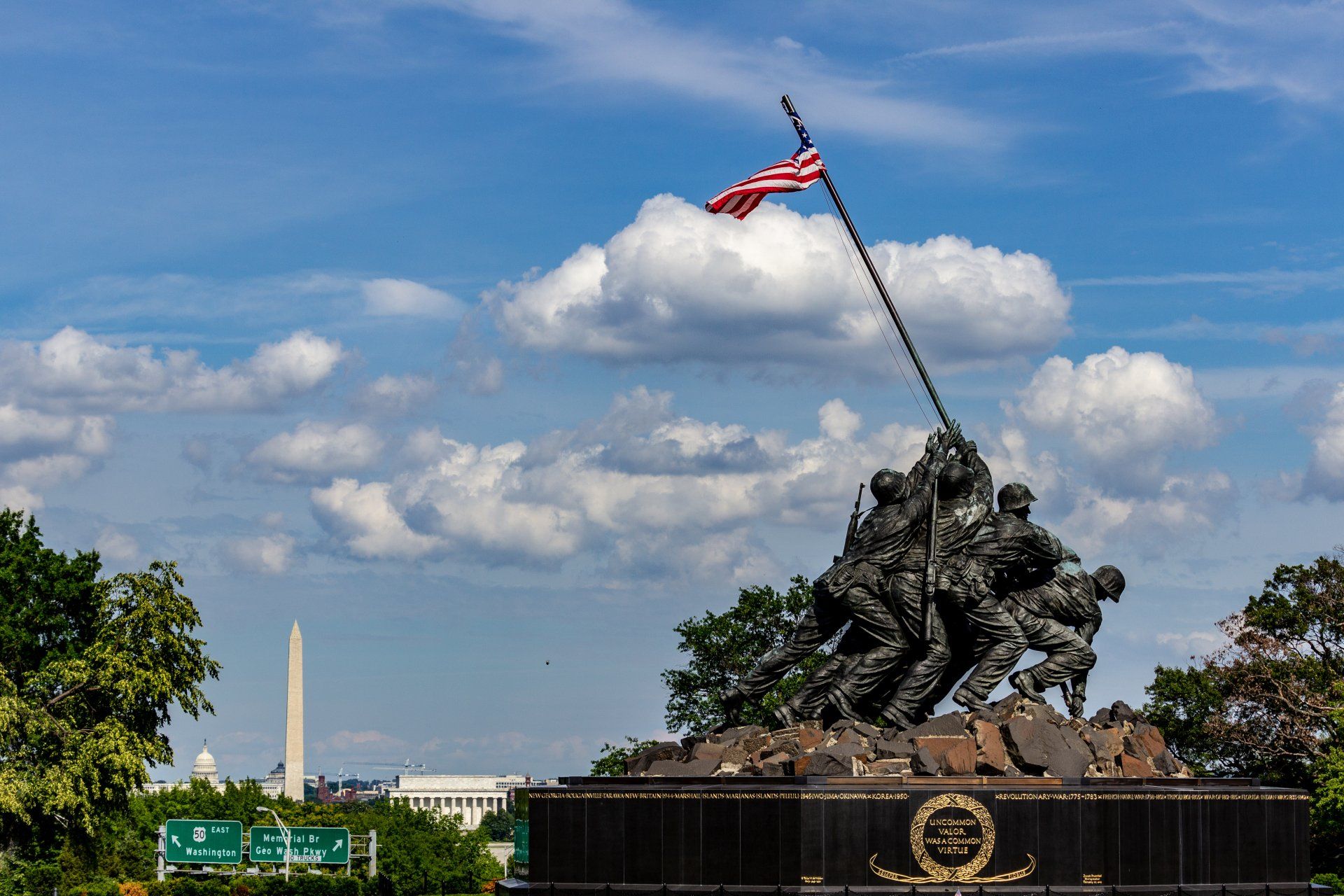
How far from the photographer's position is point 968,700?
23.1 m

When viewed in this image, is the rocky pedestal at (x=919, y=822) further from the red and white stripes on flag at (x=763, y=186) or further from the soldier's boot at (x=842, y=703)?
the red and white stripes on flag at (x=763, y=186)

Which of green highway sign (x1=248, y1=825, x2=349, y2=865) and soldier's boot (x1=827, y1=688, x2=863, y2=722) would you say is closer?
soldier's boot (x1=827, y1=688, x2=863, y2=722)

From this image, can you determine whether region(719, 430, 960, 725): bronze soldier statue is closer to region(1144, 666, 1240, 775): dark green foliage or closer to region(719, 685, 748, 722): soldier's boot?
region(719, 685, 748, 722): soldier's boot

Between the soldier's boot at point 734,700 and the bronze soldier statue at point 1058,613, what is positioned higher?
the bronze soldier statue at point 1058,613

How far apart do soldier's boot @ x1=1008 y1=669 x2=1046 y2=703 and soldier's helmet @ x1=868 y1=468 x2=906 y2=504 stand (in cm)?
A: 282

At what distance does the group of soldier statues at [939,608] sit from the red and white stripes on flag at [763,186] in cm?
424

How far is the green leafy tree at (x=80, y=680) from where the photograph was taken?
135ft

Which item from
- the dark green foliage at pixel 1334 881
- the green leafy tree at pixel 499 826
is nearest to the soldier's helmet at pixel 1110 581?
the dark green foliage at pixel 1334 881

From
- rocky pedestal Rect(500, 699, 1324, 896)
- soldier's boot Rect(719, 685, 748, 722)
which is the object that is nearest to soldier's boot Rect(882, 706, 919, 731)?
rocky pedestal Rect(500, 699, 1324, 896)

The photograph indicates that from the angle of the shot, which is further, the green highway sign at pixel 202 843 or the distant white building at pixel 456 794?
the distant white building at pixel 456 794

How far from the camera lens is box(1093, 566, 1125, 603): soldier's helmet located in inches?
968

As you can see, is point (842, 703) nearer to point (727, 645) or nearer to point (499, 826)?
point (727, 645)

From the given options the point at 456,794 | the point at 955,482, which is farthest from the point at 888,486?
the point at 456,794

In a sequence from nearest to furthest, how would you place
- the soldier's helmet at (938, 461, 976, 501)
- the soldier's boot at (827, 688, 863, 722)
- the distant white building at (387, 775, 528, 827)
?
1. the soldier's boot at (827, 688, 863, 722)
2. the soldier's helmet at (938, 461, 976, 501)
3. the distant white building at (387, 775, 528, 827)
